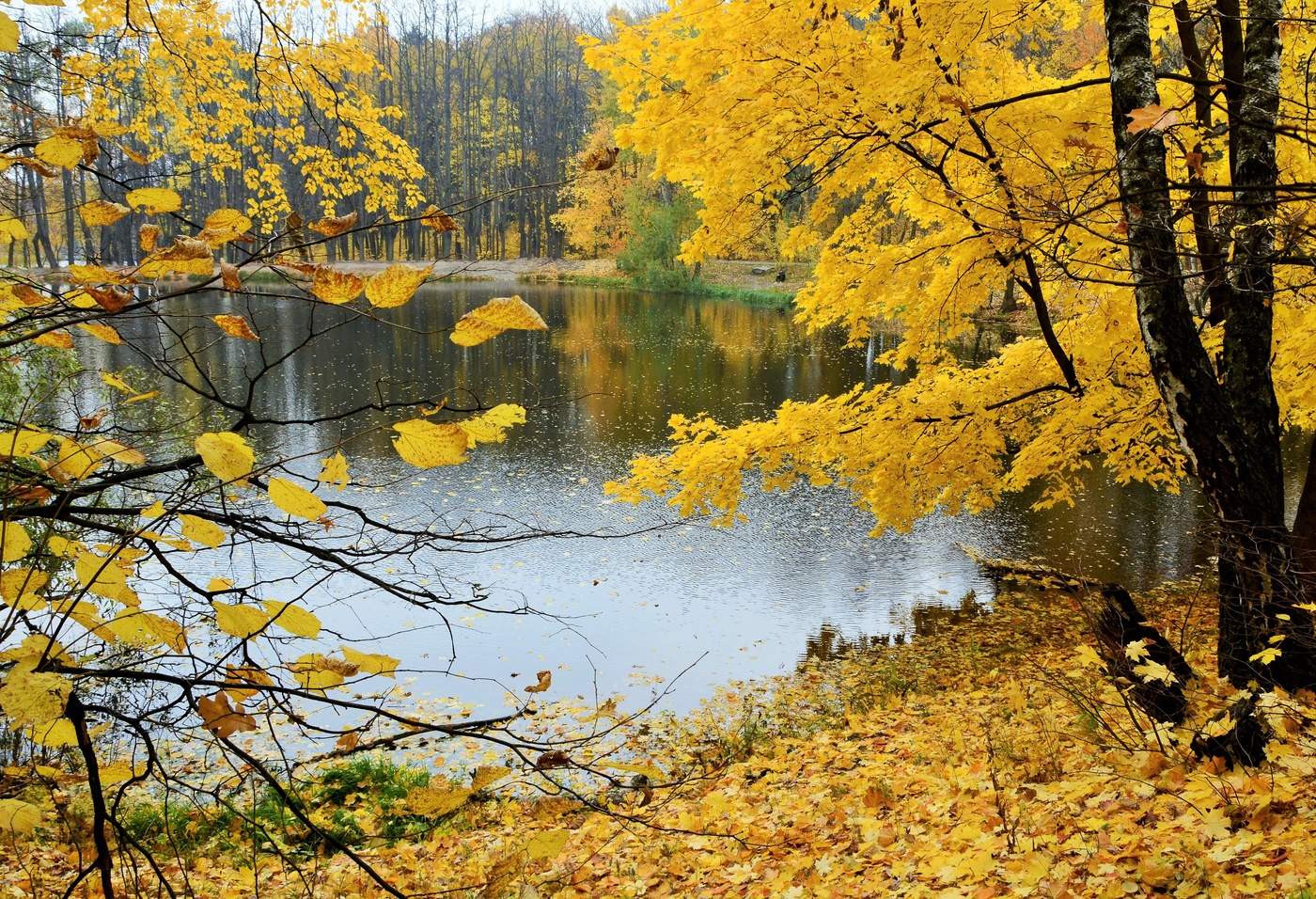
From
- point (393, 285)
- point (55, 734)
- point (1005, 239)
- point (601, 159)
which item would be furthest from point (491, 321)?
point (1005, 239)

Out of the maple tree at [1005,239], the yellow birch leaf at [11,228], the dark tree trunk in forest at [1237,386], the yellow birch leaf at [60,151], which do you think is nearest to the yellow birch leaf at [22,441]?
the yellow birch leaf at [11,228]

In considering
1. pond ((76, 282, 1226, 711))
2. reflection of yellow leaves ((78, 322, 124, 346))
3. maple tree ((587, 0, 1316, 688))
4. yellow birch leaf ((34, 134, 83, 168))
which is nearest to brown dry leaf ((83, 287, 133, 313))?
reflection of yellow leaves ((78, 322, 124, 346))

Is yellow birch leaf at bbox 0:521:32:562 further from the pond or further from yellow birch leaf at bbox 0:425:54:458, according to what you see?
the pond

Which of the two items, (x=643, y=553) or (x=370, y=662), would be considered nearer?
(x=370, y=662)

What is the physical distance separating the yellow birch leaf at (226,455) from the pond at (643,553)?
4.76 feet

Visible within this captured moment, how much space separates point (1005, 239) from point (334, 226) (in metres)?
4.47

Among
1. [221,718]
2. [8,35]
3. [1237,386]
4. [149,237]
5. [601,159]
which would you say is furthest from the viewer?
[1237,386]

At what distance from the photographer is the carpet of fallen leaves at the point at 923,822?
8.74 ft

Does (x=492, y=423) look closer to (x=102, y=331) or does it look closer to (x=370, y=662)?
(x=370, y=662)

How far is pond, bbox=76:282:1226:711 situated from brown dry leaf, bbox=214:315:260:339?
1112 millimetres

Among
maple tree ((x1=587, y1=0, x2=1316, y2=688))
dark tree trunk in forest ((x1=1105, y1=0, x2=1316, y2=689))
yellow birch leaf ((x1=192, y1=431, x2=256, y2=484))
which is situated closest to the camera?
yellow birch leaf ((x1=192, y1=431, x2=256, y2=484))

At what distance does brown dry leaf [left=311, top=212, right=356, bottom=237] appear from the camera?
1328 mm

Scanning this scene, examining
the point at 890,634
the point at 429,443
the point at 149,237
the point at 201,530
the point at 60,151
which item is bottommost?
the point at 890,634

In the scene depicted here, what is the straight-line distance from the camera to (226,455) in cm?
111
